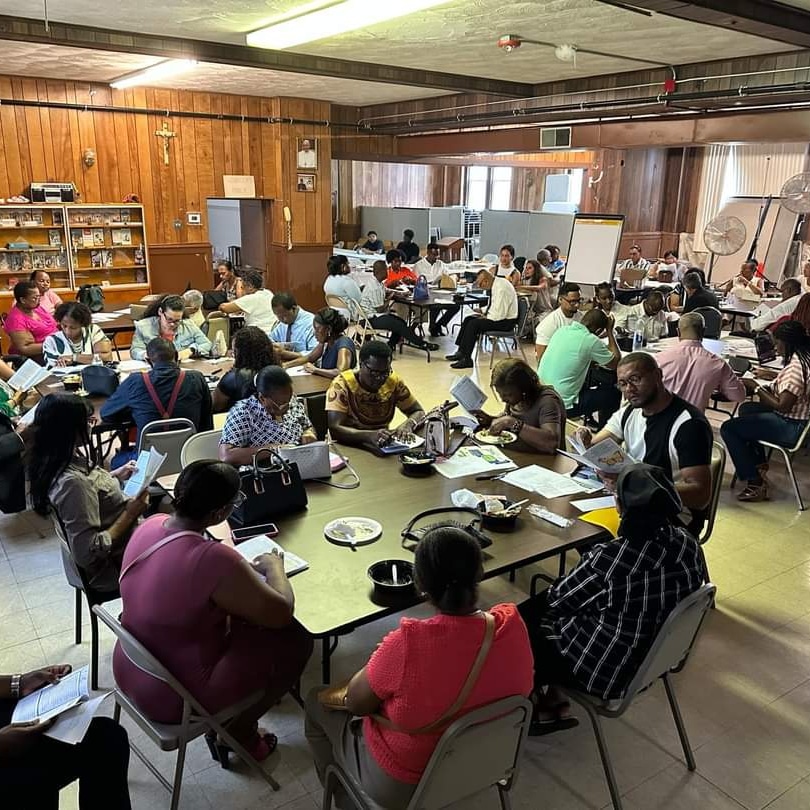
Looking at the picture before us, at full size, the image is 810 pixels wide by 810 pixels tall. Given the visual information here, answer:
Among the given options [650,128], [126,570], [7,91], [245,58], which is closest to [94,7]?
[245,58]

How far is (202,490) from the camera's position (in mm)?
2135

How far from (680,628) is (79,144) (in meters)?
9.61

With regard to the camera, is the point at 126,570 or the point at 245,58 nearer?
the point at 126,570

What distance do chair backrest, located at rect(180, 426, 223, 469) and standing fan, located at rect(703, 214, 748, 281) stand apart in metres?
7.97

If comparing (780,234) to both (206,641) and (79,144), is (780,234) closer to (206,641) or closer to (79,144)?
(79,144)

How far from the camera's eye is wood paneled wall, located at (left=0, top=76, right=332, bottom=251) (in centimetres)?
889

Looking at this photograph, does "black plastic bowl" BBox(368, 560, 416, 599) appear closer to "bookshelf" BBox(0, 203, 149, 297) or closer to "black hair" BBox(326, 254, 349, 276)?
"black hair" BBox(326, 254, 349, 276)

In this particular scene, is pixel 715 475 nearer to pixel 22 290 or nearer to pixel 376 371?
pixel 376 371

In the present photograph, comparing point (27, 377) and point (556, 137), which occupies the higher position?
point (556, 137)

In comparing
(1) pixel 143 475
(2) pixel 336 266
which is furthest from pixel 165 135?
→ (1) pixel 143 475

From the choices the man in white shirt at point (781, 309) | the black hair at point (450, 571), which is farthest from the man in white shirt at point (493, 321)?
the black hair at point (450, 571)

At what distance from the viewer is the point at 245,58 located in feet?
22.2

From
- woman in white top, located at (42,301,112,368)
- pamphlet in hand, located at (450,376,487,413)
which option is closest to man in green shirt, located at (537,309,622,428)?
pamphlet in hand, located at (450,376,487,413)

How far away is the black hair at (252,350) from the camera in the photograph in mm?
4289
